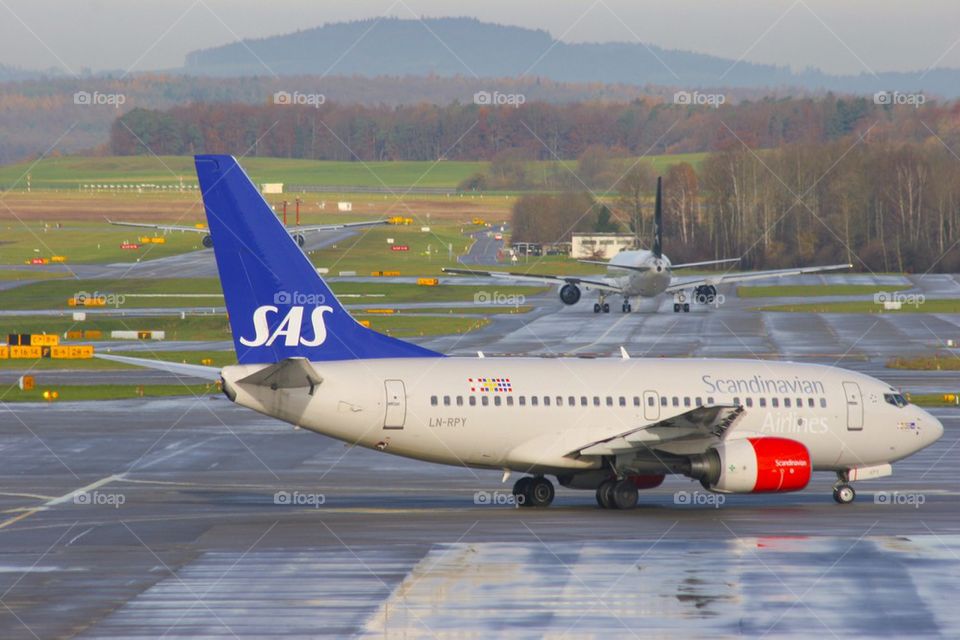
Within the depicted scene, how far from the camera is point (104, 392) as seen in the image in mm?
56656

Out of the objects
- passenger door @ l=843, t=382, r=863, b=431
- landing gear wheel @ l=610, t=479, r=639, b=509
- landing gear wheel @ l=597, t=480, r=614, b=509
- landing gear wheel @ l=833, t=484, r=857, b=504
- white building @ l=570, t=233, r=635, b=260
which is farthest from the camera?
white building @ l=570, t=233, r=635, b=260

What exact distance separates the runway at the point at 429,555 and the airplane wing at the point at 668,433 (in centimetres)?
147

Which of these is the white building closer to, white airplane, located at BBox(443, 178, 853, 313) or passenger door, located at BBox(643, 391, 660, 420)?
white airplane, located at BBox(443, 178, 853, 313)

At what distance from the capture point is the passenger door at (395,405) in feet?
101

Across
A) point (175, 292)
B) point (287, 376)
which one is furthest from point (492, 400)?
point (175, 292)

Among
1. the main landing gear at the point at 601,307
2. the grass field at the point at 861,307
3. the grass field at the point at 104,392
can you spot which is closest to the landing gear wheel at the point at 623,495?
the grass field at the point at 104,392

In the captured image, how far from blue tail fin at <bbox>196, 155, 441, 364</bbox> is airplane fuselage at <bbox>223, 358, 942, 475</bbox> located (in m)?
0.80

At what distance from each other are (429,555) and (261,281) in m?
7.69

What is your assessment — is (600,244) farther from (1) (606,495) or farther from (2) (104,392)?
(1) (606,495)

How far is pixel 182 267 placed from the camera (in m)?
130

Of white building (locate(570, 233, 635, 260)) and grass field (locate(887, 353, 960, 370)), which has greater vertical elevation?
white building (locate(570, 233, 635, 260))

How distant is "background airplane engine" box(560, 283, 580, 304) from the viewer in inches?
3912

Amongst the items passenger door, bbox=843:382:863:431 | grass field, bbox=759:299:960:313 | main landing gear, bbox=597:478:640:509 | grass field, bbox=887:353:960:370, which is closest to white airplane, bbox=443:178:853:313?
grass field, bbox=759:299:960:313

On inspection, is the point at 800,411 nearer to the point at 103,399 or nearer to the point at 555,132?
the point at 103,399
